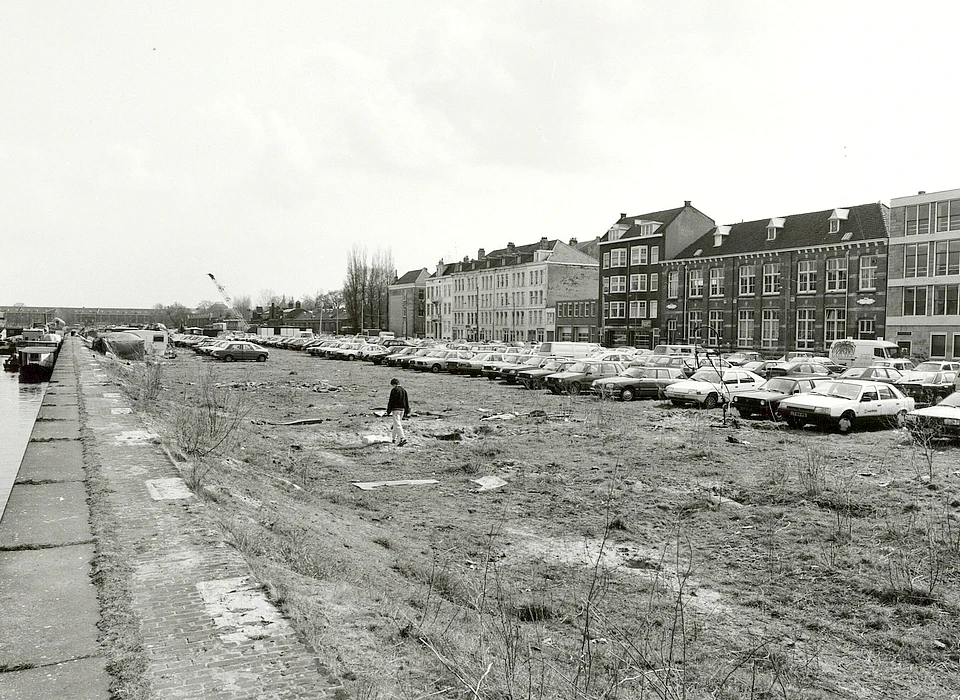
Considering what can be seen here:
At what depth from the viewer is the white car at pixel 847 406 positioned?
18578mm

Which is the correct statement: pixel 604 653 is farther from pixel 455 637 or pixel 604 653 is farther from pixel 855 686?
pixel 855 686

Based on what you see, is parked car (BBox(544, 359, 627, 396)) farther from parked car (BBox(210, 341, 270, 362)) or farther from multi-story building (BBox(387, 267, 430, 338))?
multi-story building (BBox(387, 267, 430, 338))

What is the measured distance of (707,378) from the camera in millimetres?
24812

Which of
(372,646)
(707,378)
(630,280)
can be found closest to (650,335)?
(630,280)

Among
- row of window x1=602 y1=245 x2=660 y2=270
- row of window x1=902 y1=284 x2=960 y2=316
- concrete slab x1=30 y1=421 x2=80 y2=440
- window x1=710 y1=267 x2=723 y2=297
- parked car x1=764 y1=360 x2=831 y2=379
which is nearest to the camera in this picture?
concrete slab x1=30 y1=421 x2=80 y2=440

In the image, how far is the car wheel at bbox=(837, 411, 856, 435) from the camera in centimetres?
1855

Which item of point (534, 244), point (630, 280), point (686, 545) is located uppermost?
point (534, 244)

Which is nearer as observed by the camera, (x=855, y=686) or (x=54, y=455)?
(x=855, y=686)

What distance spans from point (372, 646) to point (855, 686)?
3.53m

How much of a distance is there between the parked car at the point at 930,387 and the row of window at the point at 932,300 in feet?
85.8

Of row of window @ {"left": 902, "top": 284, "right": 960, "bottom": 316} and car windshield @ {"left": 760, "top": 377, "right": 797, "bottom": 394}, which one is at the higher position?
row of window @ {"left": 902, "top": 284, "right": 960, "bottom": 316}

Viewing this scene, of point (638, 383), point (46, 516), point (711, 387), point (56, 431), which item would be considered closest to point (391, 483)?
point (46, 516)

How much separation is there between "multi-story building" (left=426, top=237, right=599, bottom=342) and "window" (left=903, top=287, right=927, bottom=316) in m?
38.5

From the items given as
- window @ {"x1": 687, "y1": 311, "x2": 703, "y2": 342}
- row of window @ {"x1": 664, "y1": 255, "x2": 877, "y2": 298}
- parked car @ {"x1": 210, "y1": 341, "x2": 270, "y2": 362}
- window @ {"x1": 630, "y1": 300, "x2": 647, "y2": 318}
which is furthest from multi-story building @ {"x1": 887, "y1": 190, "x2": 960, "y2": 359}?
parked car @ {"x1": 210, "y1": 341, "x2": 270, "y2": 362}
